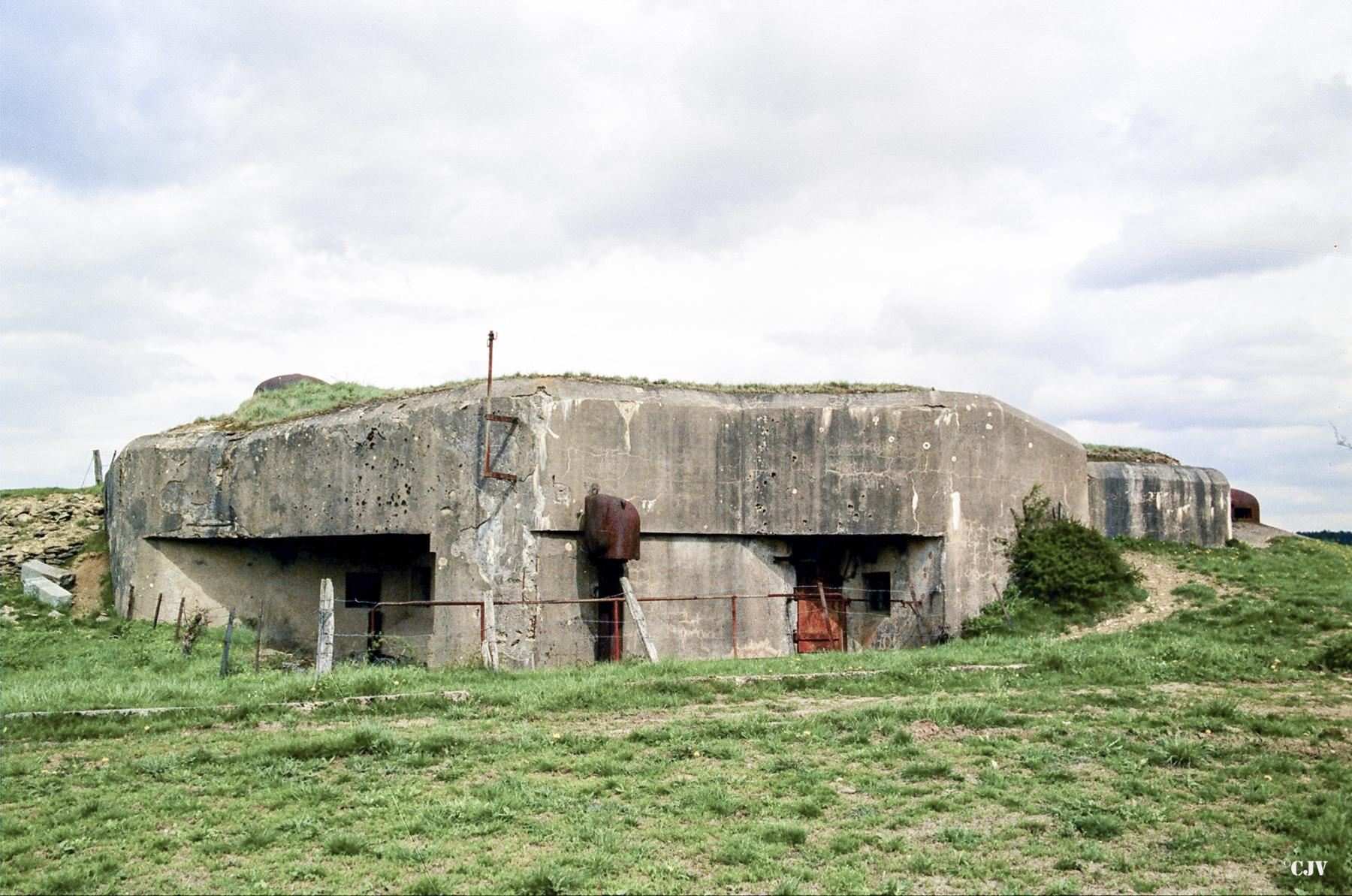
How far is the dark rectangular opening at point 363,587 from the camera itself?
67.4ft

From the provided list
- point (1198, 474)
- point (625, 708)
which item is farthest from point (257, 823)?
point (1198, 474)

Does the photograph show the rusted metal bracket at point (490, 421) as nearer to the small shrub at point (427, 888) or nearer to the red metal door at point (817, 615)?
the red metal door at point (817, 615)

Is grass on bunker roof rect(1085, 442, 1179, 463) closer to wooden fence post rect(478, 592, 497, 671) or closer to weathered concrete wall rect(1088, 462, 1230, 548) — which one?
weathered concrete wall rect(1088, 462, 1230, 548)

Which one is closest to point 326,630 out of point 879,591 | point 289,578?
point 289,578

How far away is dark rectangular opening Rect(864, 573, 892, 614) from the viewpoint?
62.4ft

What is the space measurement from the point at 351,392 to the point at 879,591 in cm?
1072

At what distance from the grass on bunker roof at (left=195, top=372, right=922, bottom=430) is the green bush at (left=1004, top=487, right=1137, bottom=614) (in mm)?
3351

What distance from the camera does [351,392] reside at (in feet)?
71.0

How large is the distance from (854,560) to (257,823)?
1276 centimetres

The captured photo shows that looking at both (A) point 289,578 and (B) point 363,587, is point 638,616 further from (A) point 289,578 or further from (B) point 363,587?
(A) point 289,578

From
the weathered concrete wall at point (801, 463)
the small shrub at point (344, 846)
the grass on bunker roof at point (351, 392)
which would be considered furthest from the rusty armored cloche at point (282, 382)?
the small shrub at point (344, 846)

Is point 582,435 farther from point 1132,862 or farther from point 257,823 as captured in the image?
point 1132,862

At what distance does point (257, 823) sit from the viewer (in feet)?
27.0

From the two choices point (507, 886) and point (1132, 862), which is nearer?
point (507, 886)
